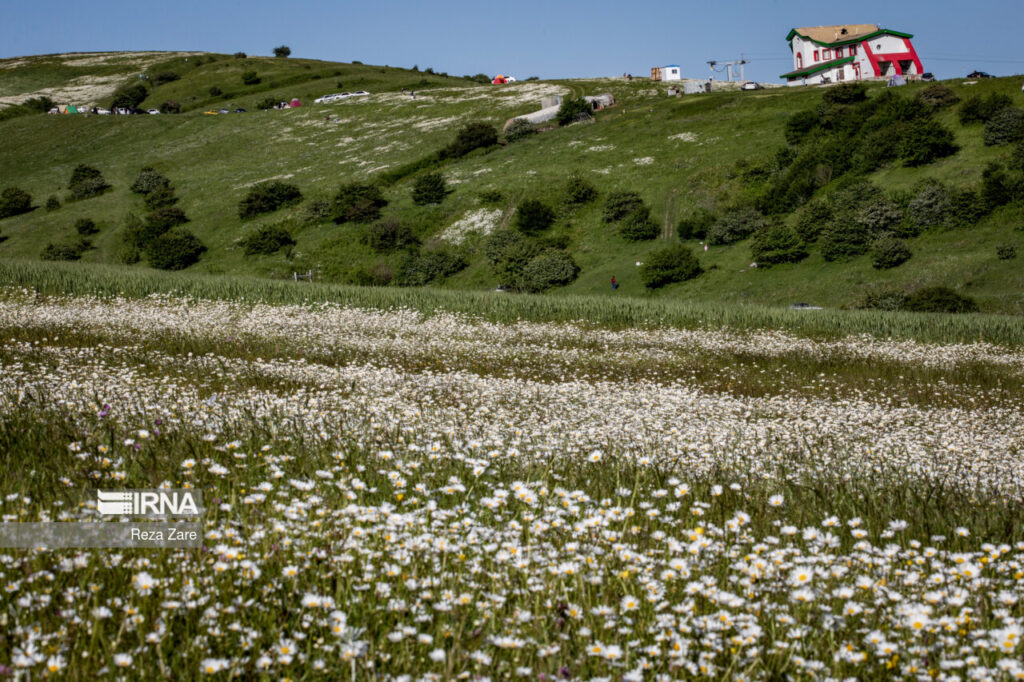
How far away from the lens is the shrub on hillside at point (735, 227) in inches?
2876

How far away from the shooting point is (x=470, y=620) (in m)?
3.72

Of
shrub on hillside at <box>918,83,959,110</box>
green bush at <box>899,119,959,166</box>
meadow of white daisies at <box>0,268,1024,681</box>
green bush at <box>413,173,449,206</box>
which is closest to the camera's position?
meadow of white daisies at <box>0,268,1024,681</box>

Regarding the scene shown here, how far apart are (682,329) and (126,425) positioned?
84.6 ft

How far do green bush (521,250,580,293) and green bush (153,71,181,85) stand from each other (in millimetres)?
165393

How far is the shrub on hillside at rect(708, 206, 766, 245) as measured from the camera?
7306cm

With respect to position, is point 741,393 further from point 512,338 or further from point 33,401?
point 33,401

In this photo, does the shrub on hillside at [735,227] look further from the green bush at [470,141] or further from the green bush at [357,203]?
the green bush at [470,141]

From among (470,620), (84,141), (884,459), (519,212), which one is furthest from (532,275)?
(84,141)

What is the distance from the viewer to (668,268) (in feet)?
222

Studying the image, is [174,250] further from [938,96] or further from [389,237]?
[938,96]

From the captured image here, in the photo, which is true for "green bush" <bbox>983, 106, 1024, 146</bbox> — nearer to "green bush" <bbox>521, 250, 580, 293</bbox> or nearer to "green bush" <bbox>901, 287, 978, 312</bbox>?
"green bush" <bbox>901, 287, 978, 312</bbox>

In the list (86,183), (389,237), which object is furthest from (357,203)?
(86,183)

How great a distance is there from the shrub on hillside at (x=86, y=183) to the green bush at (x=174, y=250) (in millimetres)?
29736

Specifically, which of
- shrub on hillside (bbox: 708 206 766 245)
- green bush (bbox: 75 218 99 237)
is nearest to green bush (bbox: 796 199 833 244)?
shrub on hillside (bbox: 708 206 766 245)
